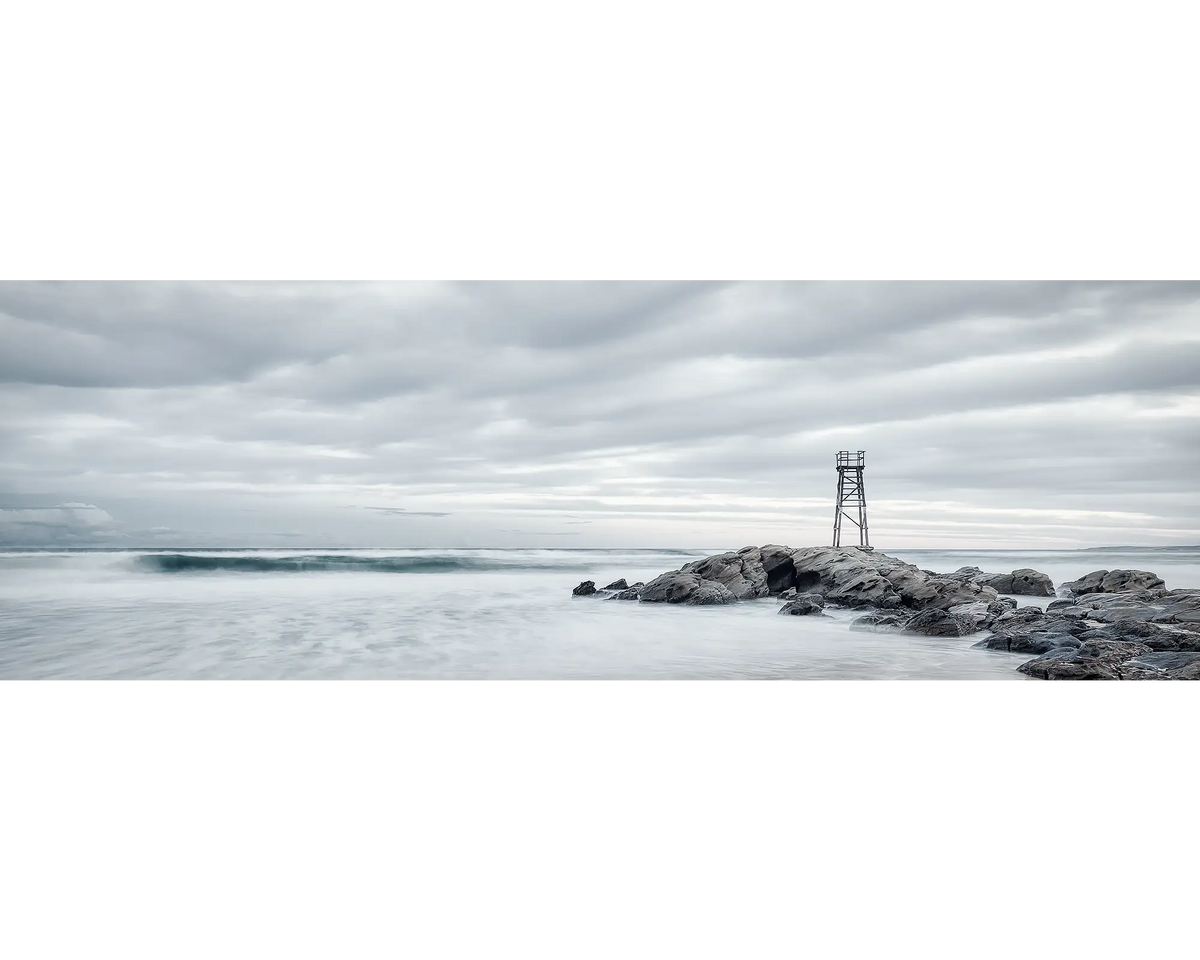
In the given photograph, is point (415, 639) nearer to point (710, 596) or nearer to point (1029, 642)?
point (710, 596)

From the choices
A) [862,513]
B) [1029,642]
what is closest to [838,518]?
[862,513]

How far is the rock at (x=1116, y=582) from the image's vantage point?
35.7ft

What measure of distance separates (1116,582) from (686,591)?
8.80m

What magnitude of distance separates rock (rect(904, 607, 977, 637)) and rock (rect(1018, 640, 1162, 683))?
5.31 ft

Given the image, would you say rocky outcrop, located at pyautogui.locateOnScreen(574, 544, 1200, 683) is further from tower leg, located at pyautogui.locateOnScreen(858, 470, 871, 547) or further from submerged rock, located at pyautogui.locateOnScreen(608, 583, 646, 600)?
tower leg, located at pyautogui.locateOnScreen(858, 470, 871, 547)

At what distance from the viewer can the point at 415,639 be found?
22.5ft

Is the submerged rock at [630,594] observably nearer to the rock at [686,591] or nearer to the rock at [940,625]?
the rock at [686,591]

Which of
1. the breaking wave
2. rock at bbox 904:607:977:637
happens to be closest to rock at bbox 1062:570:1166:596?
rock at bbox 904:607:977:637

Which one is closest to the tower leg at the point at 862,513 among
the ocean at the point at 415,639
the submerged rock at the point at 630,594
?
the ocean at the point at 415,639
